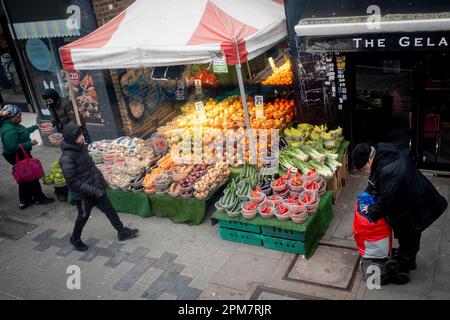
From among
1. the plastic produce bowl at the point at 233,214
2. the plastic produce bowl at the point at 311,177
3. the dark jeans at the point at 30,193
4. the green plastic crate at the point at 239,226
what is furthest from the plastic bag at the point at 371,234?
the dark jeans at the point at 30,193

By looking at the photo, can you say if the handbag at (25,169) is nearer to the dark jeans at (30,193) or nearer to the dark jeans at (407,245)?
the dark jeans at (30,193)

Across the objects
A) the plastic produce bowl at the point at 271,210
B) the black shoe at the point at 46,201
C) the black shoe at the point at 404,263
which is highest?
the plastic produce bowl at the point at 271,210

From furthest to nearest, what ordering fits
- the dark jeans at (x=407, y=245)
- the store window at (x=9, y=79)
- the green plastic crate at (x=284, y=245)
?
the store window at (x=9, y=79) → the green plastic crate at (x=284, y=245) → the dark jeans at (x=407, y=245)

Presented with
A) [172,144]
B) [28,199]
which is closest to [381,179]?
[172,144]

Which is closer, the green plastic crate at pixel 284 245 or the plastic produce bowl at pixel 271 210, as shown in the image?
the green plastic crate at pixel 284 245

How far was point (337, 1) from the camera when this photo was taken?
745 cm

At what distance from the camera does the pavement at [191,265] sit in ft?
19.5

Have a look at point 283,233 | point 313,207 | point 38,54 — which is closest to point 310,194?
point 313,207

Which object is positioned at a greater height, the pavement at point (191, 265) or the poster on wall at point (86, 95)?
the poster on wall at point (86, 95)

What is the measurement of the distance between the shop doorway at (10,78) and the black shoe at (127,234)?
9400mm

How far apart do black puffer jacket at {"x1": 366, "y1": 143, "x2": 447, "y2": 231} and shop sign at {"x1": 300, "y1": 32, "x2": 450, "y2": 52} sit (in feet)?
7.49

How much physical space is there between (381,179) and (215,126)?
14.6 feet

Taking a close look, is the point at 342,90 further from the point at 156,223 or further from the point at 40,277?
the point at 40,277

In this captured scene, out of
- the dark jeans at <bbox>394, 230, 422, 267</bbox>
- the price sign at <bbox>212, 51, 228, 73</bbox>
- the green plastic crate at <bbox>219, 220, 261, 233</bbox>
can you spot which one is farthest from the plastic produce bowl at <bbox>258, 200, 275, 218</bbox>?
the price sign at <bbox>212, 51, 228, 73</bbox>
